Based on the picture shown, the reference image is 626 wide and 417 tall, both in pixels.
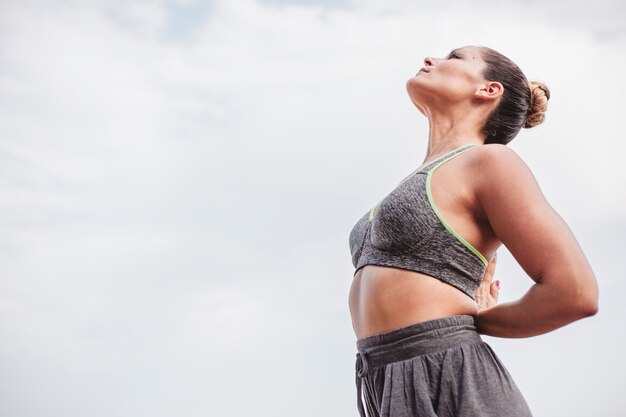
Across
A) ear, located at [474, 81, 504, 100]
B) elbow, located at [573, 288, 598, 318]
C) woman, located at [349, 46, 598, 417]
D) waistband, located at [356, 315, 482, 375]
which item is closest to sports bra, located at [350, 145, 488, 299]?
woman, located at [349, 46, 598, 417]

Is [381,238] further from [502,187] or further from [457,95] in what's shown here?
[457,95]

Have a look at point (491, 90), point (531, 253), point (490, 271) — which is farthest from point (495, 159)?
point (491, 90)

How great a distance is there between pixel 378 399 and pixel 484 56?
1.10 m

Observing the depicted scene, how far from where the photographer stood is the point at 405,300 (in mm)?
1669

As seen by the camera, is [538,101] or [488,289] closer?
[488,289]

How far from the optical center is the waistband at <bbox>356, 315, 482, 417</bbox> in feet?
5.33

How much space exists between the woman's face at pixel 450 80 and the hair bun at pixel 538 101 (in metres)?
0.17

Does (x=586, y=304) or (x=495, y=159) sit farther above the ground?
(x=495, y=159)

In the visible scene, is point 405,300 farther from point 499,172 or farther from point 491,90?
point 491,90

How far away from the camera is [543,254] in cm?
156

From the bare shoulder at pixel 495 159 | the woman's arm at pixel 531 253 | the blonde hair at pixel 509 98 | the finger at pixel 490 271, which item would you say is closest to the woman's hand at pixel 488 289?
the finger at pixel 490 271

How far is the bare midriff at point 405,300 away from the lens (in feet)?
5.44

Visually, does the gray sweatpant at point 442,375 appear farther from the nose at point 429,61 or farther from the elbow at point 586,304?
the nose at point 429,61

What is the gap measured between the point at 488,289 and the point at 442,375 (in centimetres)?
41
